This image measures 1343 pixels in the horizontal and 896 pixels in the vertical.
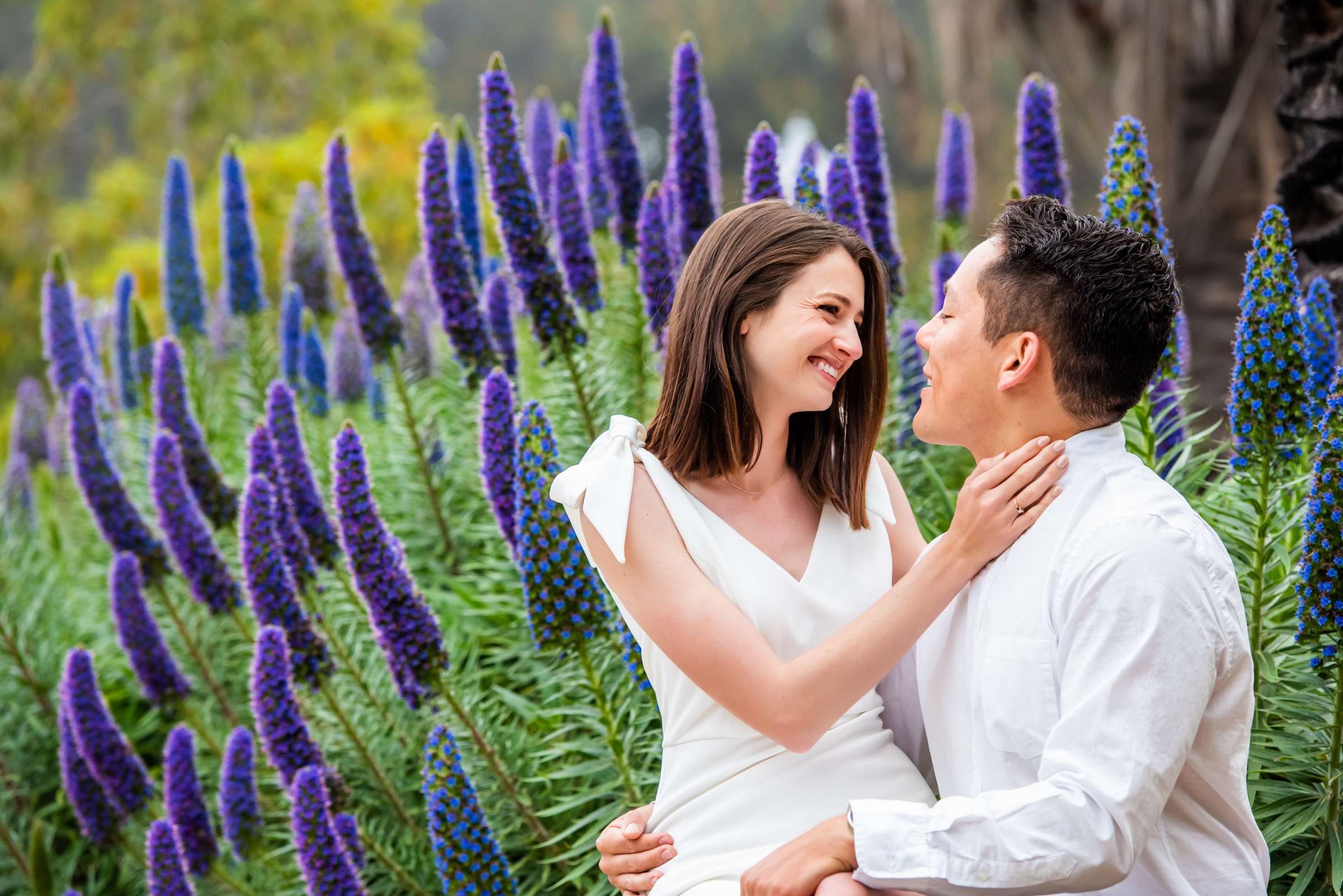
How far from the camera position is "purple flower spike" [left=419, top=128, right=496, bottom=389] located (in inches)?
155

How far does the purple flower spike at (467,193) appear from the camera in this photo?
4969mm

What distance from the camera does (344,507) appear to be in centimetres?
314

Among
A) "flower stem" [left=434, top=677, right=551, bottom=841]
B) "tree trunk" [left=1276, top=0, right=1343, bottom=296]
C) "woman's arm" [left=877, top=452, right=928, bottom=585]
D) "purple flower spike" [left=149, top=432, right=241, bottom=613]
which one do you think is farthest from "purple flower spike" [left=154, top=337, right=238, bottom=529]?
"tree trunk" [left=1276, top=0, right=1343, bottom=296]

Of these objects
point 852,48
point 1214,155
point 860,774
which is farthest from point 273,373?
point 852,48

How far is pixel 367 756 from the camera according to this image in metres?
3.50

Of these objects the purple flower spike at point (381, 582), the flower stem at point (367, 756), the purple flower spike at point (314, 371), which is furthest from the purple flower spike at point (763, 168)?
the purple flower spike at point (314, 371)

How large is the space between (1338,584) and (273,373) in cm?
482

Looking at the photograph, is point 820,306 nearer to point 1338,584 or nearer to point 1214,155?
point 1338,584

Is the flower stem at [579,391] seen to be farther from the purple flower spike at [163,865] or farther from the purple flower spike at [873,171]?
the purple flower spike at [163,865]

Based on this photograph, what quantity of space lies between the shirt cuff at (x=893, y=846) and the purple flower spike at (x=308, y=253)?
4.57 meters

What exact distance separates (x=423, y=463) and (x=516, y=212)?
1.13 m

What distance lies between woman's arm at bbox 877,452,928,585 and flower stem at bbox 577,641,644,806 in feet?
2.81

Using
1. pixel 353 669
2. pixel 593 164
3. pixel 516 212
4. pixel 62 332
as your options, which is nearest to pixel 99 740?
pixel 353 669

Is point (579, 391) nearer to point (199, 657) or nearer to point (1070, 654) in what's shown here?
point (199, 657)
